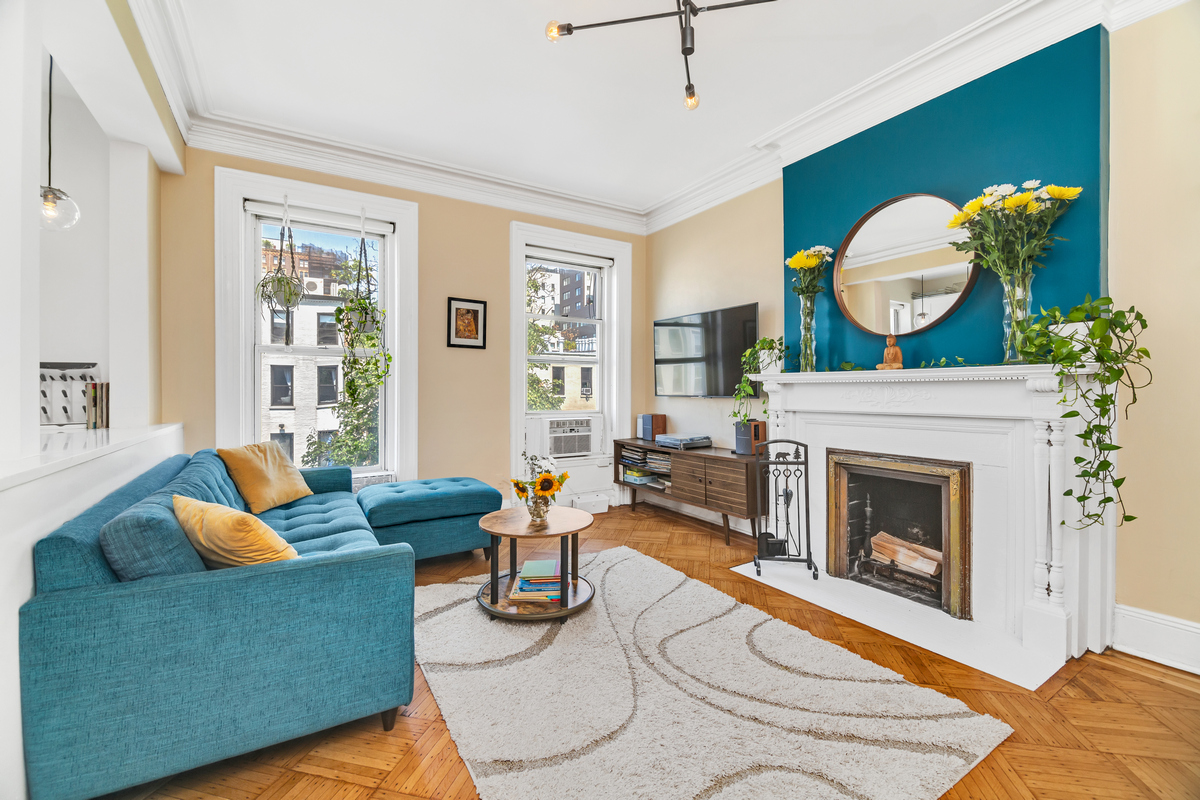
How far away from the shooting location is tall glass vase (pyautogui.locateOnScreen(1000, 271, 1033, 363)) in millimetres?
2271

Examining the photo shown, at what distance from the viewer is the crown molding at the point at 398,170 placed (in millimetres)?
3322

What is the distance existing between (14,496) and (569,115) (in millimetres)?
3019

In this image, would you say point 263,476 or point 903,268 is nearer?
point 903,268

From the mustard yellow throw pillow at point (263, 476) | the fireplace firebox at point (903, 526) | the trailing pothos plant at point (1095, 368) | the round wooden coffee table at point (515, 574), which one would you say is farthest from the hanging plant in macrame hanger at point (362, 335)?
the trailing pothos plant at point (1095, 368)

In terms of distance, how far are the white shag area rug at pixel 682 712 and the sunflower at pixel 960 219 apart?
1.96 m

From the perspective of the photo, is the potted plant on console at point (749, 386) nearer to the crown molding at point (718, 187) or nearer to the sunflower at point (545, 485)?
the crown molding at point (718, 187)

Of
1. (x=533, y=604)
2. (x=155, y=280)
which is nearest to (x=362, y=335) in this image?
(x=155, y=280)

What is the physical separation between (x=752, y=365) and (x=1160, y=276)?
1950mm

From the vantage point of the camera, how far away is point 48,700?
1291mm

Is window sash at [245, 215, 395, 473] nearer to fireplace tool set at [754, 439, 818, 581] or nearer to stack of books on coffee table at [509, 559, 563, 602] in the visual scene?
stack of books on coffee table at [509, 559, 563, 602]

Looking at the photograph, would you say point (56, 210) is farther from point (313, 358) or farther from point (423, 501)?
point (423, 501)

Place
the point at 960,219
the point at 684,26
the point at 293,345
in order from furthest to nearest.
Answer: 1. the point at 293,345
2. the point at 960,219
3. the point at 684,26

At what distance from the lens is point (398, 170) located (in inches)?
152

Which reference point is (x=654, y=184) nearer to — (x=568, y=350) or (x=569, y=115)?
(x=569, y=115)
